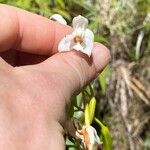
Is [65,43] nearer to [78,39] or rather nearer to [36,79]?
[78,39]

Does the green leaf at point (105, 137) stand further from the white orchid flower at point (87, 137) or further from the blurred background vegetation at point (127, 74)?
the blurred background vegetation at point (127, 74)

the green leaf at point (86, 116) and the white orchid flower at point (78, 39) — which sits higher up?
the white orchid flower at point (78, 39)

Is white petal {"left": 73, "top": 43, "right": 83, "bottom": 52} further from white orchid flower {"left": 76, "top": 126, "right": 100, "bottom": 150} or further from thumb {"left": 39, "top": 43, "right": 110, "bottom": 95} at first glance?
white orchid flower {"left": 76, "top": 126, "right": 100, "bottom": 150}

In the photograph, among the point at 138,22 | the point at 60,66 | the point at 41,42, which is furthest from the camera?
the point at 138,22

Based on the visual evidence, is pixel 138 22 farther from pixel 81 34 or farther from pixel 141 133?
pixel 81 34

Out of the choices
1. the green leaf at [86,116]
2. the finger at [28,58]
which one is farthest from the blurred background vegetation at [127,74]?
the green leaf at [86,116]

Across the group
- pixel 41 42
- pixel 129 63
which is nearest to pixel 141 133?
pixel 129 63

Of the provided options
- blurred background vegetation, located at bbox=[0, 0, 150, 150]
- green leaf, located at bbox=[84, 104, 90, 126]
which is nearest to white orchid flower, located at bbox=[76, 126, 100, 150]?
green leaf, located at bbox=[84, 104, 90, 126]
